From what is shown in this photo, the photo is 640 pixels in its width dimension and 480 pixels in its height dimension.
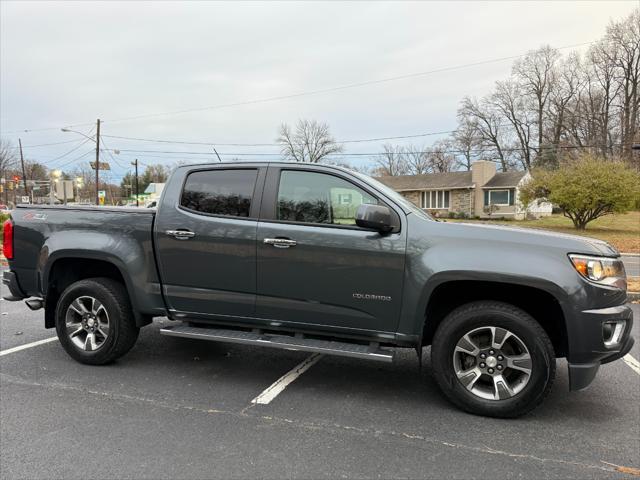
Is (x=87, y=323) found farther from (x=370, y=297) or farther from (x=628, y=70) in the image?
(x=628, y=70)

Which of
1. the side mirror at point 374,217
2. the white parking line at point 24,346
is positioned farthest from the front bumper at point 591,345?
the white parking line at point 24,346

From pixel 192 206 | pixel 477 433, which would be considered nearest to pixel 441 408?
pixel 477 433

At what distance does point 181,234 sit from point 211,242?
30cm

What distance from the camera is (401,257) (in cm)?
363

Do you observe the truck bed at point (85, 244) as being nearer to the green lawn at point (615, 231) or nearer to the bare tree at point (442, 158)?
the green lawn at point (615, 231)

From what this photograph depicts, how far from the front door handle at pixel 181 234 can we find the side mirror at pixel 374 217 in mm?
1516

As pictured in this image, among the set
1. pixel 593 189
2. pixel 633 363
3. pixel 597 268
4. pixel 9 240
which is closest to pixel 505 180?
pixel 593 189

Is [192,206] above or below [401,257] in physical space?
above

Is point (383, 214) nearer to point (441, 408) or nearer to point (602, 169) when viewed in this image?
point (441, 408)

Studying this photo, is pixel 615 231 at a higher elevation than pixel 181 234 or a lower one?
lower

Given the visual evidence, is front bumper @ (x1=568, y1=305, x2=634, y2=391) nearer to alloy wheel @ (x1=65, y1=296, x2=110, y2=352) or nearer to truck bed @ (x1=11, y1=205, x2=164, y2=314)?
truck bed @ (x1=11, y1=205, x2=164, y2=314)

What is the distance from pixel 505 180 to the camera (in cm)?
4072

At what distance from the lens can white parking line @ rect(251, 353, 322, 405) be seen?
3865mm

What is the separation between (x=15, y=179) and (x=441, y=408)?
52.2m
